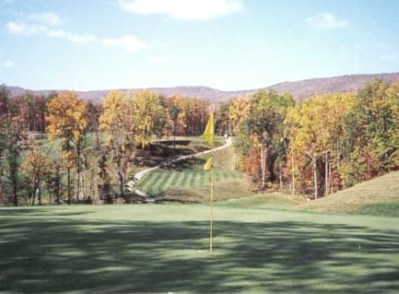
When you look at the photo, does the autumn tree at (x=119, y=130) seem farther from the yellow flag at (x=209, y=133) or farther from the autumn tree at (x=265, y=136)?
the yellow flag at (x=209, y=133)

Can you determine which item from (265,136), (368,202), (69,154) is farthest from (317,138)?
(368,202)

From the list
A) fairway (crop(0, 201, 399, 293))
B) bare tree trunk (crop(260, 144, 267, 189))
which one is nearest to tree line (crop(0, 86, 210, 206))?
bare tree trunk (crop(260, 144, 267, 189))

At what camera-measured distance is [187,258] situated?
7.29 meters

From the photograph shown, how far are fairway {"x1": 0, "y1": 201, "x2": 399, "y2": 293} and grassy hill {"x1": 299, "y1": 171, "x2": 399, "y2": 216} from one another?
11608mm

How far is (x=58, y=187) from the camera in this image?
54.3m

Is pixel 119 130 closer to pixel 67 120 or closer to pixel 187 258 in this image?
pixel 67 120

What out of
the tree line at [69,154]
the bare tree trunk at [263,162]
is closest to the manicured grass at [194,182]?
the bare tree trunk at [263,162]

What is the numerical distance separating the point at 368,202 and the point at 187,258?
19092mm

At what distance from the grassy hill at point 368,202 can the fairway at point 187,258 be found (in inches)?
457

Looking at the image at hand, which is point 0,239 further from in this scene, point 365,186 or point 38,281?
point 365,186

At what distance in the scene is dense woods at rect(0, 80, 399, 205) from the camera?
54.7 m

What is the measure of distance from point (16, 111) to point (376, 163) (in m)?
85.7

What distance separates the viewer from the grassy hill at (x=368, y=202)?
74.2ft

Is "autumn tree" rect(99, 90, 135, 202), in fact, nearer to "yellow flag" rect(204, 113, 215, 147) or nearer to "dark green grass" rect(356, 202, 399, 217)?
"dark green grass" rect(356, 202, 399, 217)
